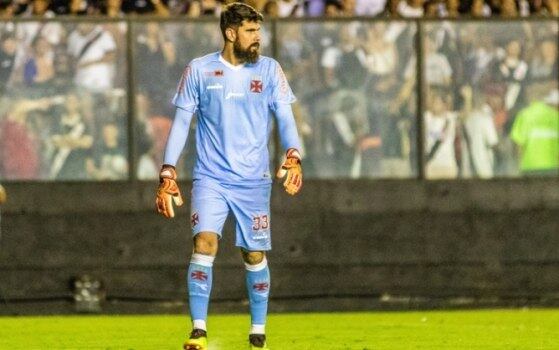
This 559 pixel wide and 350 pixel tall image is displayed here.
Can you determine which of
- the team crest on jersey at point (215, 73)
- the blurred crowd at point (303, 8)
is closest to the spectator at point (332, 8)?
the blurred crowd at point (303, 8)

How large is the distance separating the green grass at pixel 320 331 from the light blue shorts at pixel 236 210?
1349 millimetres

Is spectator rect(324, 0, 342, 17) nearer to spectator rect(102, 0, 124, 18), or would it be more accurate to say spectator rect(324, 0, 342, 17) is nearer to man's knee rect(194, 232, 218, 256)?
spectator rect(102, 0, 124, 18)

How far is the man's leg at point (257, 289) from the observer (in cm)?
1249

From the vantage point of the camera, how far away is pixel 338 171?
59.5 feet

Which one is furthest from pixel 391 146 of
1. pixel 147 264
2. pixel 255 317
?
pixel 255 317

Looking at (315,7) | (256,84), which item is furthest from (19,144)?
(256,84)

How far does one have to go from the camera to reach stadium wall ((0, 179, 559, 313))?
58.2 ft

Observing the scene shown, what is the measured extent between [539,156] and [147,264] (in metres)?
4.09

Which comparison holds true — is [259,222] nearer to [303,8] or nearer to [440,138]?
[440,138]

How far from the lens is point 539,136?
18234mm

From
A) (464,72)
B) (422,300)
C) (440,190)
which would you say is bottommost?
(422,300)

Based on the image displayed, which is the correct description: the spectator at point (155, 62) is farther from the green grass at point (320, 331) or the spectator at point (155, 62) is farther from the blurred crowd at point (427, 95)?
the green grass at point (320, 331)

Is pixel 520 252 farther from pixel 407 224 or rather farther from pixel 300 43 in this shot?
pixel 300 43

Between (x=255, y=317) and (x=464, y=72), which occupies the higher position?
(x=464, y=72)
